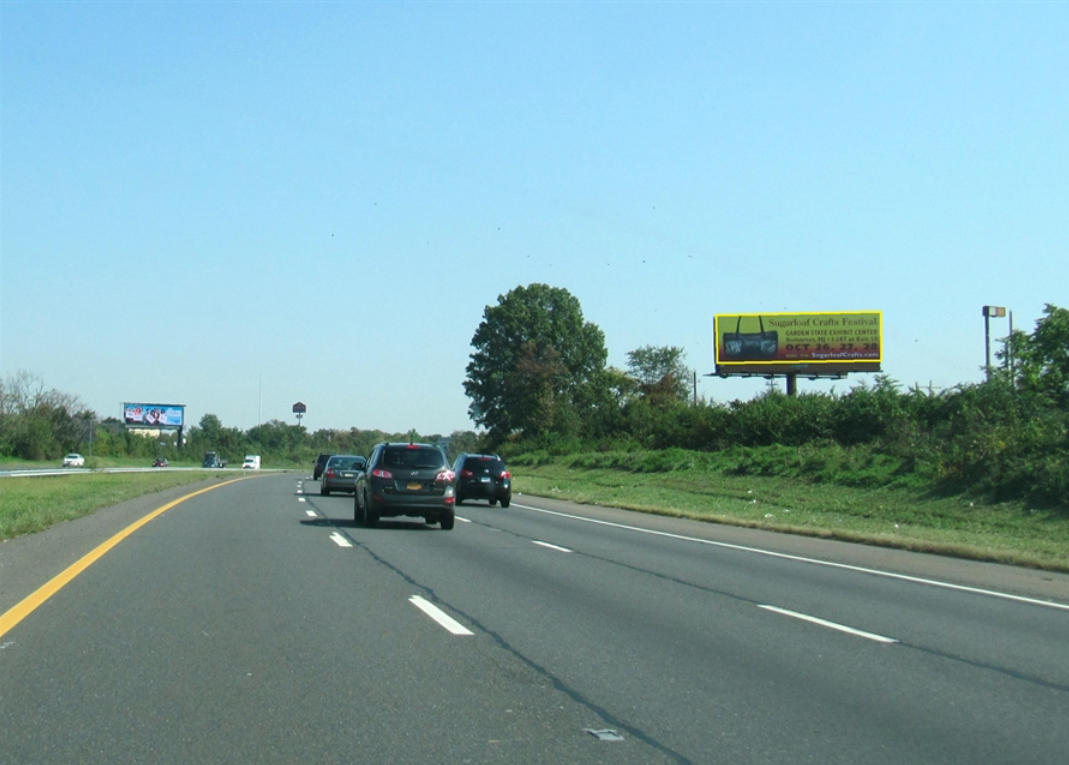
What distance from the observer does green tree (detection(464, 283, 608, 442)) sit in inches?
3620

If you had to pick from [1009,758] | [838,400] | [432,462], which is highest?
[838,400]

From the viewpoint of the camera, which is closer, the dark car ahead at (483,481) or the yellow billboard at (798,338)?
the dark car ahead at (483,481)

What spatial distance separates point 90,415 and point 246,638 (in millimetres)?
122461

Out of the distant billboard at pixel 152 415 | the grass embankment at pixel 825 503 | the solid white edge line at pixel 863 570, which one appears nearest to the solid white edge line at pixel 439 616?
the solid white edge line at pixel 863 570

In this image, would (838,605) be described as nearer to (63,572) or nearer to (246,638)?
(246,638)

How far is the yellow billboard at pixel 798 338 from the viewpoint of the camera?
201 feet

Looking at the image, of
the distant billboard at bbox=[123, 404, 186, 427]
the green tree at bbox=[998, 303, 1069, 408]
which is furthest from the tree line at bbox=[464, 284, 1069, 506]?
the distant billboard at bbox=[123, 404, 186, 427]

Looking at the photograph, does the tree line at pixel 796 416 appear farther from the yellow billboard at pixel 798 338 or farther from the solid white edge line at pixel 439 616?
the solid white edge line at pixel 439 616

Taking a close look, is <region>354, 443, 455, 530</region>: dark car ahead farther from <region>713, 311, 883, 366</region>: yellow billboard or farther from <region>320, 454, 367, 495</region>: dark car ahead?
<region>713, 311, 883, 366</region>: yellow billboard

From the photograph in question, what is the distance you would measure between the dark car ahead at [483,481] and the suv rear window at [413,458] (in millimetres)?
11003

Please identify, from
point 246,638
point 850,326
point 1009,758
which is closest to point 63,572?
point 246,638

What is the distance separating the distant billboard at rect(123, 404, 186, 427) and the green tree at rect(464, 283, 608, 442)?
6127 cm

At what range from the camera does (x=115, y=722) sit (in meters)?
6.88

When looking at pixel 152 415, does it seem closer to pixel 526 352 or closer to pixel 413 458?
pixel 526 352
